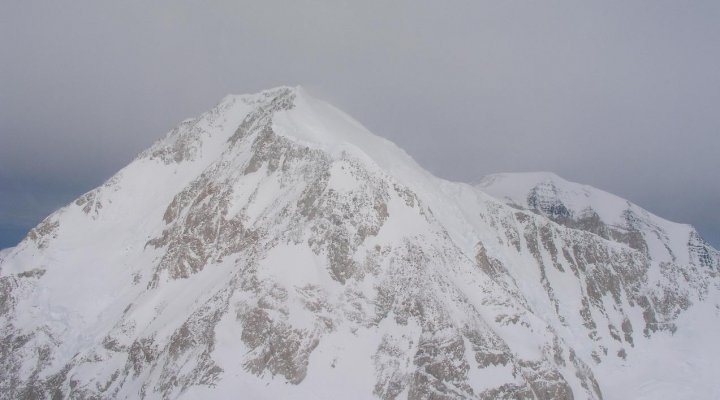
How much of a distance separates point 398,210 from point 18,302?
64.4m

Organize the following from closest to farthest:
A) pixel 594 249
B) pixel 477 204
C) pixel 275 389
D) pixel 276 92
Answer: pixel 275 389
pixel 276 92
pixel 477 204
pixel 594 249

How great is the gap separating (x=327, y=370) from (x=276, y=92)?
2578 inches

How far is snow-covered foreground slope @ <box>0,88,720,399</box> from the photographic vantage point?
71438 millimetres

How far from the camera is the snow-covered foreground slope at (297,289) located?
71438mm

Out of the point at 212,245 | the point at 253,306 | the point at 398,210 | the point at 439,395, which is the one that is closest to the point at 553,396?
the point at 439,395

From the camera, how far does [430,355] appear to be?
235 ft

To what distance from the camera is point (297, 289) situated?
247 feet

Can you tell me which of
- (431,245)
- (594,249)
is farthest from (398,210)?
(594,249)

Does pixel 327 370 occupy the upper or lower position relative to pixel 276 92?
lower

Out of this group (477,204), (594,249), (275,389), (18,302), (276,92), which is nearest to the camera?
(275,389)

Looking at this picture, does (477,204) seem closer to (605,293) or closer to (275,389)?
(605,293)

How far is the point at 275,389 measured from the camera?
222ft

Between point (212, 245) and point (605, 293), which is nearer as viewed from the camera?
point (212, 245)

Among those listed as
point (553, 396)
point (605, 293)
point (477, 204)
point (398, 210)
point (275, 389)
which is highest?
point (477, 204)
